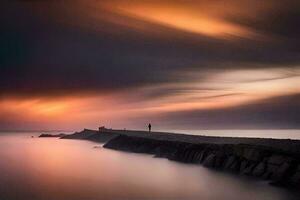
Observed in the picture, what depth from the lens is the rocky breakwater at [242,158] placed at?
34.5 meters

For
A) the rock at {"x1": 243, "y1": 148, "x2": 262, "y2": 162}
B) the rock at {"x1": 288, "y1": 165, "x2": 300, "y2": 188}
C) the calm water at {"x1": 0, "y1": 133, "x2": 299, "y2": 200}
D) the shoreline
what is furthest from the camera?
the rock at {"x1": 243, "y1": 148, "x2": 262, "y2": 162}

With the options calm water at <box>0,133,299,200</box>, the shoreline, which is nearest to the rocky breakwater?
the shoreline

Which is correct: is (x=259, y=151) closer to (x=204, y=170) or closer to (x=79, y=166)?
(x=204, y=170)

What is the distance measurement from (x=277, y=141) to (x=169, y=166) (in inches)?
504

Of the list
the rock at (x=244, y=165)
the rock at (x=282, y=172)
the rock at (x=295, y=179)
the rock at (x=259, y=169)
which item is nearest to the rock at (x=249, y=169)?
the rock at (x=244, y=165)

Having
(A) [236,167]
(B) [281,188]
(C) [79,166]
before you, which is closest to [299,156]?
(B) [281,188]

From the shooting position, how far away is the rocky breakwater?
34531 millimetres

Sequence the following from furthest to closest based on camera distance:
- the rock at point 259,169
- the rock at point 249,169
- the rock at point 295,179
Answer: the rock at point 249,169, the rock at point 259,169, the rock at point 295,179

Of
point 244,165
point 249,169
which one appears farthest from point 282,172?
point 244,165

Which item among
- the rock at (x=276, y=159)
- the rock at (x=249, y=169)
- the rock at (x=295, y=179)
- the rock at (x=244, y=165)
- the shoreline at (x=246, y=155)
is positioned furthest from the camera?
the rock at (x=244, y=165)

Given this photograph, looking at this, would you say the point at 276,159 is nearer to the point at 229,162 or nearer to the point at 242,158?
the point at 242,158

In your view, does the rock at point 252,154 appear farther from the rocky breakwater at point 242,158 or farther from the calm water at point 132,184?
the calm water at point 132,184

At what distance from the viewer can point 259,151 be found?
40.0 metres

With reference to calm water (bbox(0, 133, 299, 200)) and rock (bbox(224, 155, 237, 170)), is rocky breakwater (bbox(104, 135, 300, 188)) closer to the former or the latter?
rock (bbox(224, 155, 237, 170))
